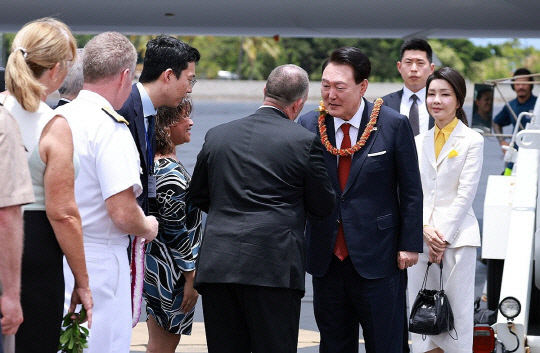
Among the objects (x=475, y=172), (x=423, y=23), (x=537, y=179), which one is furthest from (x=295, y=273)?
(x=423, y=23)

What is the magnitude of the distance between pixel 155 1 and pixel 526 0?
5.57 meters

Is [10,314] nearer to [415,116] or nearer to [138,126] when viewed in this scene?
[138,126]

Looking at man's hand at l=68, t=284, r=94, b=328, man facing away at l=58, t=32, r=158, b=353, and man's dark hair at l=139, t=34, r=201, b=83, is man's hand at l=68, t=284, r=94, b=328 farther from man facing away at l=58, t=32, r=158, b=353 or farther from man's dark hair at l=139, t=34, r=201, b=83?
man's dark hair at l=139, t=34, r=201, b=83

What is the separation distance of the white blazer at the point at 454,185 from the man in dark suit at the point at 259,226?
117cm

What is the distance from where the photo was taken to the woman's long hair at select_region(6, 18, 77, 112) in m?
2.79

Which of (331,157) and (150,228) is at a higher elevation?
(331,157)

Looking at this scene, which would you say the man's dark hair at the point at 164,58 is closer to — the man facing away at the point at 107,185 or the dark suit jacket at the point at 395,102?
the man facing away at the point at 107,185

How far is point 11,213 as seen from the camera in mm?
2551

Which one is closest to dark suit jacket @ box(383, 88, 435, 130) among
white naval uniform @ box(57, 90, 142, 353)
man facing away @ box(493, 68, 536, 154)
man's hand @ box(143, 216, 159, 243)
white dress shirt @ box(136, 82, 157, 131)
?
white dress shirt @ box(136, 82, 157, 131)

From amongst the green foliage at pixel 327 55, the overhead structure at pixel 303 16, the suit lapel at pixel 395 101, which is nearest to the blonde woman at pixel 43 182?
the suit lapel at pixel 395 101

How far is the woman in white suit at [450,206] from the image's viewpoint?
4492 millimetres

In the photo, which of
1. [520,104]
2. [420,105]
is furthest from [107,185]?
[520,104]

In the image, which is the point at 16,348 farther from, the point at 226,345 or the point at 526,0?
the point at 526,0

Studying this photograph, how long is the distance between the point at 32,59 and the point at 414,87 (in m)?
3.37
